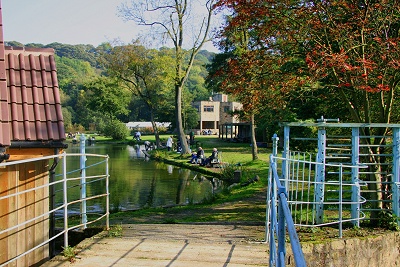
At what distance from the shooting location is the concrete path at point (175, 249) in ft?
16.4

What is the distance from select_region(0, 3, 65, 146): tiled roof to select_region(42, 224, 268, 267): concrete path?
170cm

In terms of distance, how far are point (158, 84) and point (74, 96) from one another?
63.4 m

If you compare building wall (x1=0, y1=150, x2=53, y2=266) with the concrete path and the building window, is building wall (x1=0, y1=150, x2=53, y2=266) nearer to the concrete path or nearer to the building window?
the concrete path

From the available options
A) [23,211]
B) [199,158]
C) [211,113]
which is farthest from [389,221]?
[211,113]

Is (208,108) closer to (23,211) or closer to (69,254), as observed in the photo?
(23,211)

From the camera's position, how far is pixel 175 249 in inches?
217

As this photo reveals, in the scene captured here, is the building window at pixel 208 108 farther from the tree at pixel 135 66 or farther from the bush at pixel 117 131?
the tree at pixel 135 66

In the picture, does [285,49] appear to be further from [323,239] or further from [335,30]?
[323,239]

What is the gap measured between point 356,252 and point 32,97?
17.4 feet

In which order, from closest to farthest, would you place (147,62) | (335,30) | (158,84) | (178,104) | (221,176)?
(335,30) < (221,176) < (178,104) < (147,62) < (158,84)

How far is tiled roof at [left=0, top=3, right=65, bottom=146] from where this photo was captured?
6.20m

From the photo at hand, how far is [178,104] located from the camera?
110 feet

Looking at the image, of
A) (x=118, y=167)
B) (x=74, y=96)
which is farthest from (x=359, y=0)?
(x=74, y=96)

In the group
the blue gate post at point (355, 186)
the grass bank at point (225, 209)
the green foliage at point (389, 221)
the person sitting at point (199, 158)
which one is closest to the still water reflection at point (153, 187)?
the grass bank at point (225, 209)
